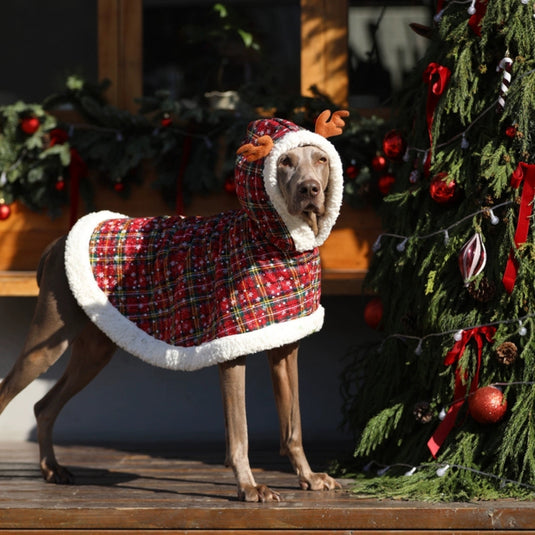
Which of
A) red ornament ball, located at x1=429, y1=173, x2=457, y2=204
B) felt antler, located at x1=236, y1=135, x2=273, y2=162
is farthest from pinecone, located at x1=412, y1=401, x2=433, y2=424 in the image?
felt antler, located at x1=236, y1=135, x2=273, y2=162

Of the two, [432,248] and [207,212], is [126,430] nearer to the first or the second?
[207,212]

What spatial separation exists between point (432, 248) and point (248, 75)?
177cm

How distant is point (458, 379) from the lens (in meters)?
3.62

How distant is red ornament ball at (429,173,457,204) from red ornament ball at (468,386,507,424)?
2.42 ft

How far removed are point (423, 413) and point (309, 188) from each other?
1.05 m

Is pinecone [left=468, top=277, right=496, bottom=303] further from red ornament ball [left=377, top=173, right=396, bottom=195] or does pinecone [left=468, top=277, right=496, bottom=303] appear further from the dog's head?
red ornament ball [left=377, top=173, right=396, bottom=195]

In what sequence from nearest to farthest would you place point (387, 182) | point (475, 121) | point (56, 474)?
point (475, 121), point (56, 474), point (387, 182)

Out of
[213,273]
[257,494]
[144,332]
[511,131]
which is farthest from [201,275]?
[511,131]

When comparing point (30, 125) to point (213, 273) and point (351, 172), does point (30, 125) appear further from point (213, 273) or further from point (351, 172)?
point (213, 273)

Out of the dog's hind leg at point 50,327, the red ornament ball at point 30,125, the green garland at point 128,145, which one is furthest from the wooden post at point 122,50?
the dog's hind leg at point 50,327

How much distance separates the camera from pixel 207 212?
4.82 metres

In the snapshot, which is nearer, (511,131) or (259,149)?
(259,149)

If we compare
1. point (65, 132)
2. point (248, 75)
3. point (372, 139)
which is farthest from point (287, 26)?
point (65, 132)

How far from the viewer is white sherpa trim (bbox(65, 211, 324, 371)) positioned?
3361 millimetres
